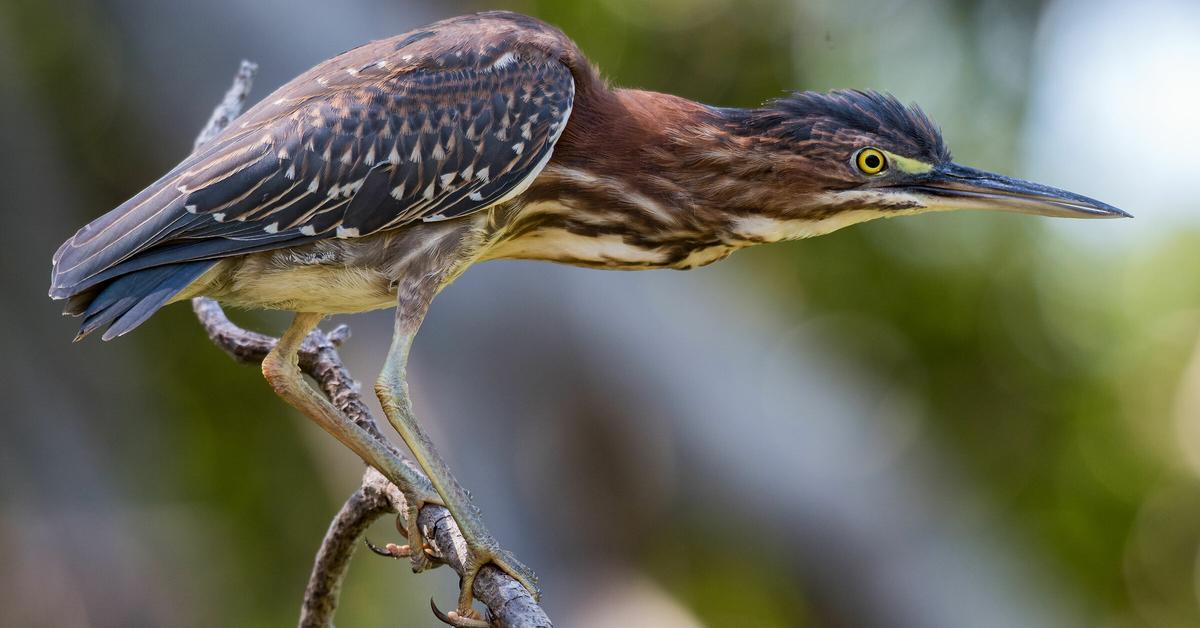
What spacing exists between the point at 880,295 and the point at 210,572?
4.09m

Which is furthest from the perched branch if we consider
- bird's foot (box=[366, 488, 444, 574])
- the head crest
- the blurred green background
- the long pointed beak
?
the blurred green background

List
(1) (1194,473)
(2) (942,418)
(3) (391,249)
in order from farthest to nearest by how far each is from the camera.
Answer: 1. (2) (942,418)
2. (1) (1194,473)
3. (3) (391,249)

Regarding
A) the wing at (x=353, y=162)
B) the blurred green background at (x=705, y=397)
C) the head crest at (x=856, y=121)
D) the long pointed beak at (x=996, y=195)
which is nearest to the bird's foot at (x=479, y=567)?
the wing at (x=353, y=162)

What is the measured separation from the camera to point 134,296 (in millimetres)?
2941

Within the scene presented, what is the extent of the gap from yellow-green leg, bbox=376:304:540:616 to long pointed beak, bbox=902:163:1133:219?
1.32 m

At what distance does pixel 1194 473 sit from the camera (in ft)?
22.0

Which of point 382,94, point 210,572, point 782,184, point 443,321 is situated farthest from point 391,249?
point 210,572

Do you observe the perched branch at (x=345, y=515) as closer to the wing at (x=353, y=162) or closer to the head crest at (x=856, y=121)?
the wing at (x=353, y=162)

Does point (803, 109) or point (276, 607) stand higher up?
point (803, 109)

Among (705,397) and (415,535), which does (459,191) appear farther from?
(705,397)

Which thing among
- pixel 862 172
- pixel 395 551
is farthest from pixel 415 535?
pixel 862 172

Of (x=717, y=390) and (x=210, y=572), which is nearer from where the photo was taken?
(x=717, y=390)

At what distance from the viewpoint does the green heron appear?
3.03m

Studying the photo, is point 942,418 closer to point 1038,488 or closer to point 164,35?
point 1038,488
